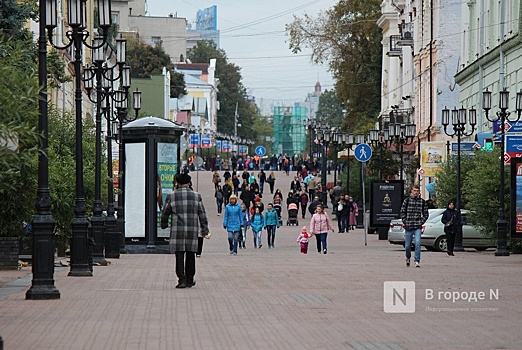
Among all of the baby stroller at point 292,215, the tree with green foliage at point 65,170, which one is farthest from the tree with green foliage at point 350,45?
the tree with green foliage at point 65,170

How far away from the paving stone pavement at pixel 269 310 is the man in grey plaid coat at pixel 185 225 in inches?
14.3

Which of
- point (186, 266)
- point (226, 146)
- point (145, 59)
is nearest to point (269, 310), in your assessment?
point (186, 266)

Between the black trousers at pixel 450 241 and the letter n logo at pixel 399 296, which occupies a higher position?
the letter n logo at pixel 399 296

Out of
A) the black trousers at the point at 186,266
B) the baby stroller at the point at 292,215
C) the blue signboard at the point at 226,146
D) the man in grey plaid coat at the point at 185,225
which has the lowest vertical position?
the baby stroller at the point at 292,215

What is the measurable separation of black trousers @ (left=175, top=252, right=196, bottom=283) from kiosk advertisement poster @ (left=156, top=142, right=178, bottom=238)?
16643 millimetres

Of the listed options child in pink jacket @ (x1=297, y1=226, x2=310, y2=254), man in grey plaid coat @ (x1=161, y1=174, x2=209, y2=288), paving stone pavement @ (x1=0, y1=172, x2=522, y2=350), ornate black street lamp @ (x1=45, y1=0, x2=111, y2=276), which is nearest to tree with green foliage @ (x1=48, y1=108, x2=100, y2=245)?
paving stone pavement @ (x1=0, y1=172, x2=522, y2=350)

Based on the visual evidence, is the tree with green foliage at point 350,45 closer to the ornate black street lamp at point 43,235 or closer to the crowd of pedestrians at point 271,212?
the crowd of pedestrians at point 271,212

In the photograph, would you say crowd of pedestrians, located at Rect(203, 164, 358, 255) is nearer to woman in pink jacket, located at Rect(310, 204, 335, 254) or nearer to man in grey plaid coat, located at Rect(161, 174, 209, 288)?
woman in pink jacket, located at Rect(310, 204, 335, 254)

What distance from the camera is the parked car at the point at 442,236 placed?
3928cm

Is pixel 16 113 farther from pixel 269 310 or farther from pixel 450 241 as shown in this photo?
pixel 450 241

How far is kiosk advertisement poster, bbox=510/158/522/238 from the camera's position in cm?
3153

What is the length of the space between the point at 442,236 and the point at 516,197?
765 cm

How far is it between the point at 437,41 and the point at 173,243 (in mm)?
52812

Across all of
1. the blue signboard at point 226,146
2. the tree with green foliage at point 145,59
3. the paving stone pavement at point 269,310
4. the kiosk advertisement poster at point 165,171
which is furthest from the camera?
the blue signboard at point 226,146
